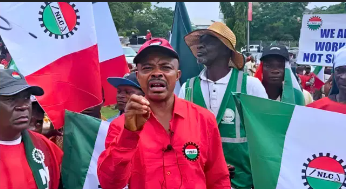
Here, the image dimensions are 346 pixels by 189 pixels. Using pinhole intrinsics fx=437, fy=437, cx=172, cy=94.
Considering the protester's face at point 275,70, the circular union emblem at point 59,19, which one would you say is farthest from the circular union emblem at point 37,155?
the protester's face at point 275,70

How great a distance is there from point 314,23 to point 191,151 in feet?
15.4

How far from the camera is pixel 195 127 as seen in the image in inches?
103

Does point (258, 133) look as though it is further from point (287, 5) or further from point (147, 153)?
point (287, 5)

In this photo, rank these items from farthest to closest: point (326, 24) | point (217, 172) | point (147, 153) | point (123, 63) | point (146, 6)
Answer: point (146, 6), point (326, 24), point (123, 63), point (217, 172), point (147, 153)

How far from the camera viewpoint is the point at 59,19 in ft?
13.1

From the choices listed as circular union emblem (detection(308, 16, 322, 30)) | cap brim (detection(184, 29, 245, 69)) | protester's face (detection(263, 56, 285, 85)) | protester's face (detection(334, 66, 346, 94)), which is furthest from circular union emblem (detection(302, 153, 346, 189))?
circular union emblem (detection(308, 16, 322, 30))

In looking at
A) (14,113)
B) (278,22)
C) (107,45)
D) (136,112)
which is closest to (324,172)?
(136,112)

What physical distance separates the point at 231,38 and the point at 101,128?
144 centimetres

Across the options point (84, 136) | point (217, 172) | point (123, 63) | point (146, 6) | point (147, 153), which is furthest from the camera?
point (146, 6)

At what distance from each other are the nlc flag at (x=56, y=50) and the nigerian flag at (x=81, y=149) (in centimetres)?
15

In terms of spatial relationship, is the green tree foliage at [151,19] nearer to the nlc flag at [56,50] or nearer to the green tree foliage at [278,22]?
the green tree foliage at [278,22]

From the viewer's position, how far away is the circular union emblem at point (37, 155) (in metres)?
2.95

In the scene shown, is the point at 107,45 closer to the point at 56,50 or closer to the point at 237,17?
the point at 56,50

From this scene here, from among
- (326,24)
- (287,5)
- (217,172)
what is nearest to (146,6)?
(287,5)
